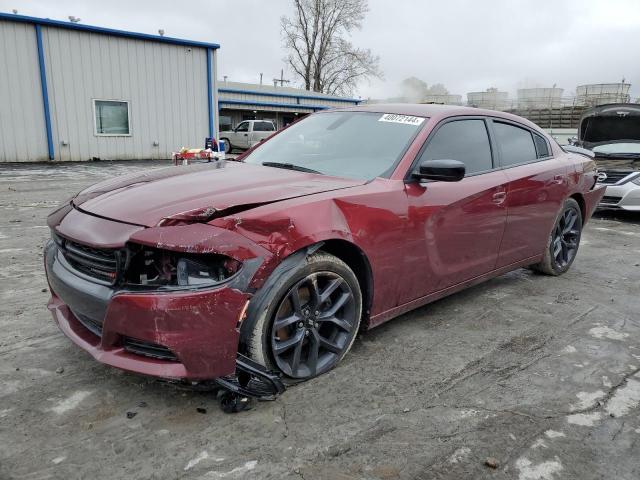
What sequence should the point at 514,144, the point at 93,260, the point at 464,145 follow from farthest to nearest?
the point at 514,144 → the point at 464,145 → the point at 93,260

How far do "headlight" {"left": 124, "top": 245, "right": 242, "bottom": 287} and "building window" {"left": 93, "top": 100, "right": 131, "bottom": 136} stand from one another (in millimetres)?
16106

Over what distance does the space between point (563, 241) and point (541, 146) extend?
97 centimetres

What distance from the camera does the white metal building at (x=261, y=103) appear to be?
29141 mm

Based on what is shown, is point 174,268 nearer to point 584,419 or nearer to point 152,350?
point 152,350

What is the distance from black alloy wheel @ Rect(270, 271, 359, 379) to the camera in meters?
2.51

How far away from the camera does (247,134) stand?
25.7 m

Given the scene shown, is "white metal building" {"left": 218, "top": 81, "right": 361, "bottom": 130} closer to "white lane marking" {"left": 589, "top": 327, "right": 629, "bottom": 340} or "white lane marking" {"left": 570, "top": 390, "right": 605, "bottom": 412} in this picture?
"white lane marking" {"left": 589, "top": 327, "right": 629, "bottom": 340}

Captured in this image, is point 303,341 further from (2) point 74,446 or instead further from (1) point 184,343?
(2) point 74,446

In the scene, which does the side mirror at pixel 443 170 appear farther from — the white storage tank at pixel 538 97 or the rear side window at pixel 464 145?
the white storage tank at pixel 538 97

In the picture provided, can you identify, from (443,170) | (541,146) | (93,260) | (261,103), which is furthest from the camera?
(261,103)

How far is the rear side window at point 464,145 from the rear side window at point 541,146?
0.88 metres

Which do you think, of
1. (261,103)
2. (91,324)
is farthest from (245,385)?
(261,103)

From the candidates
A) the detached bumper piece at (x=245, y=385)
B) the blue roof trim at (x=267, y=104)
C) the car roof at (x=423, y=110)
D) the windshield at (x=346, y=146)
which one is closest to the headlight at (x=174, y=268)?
the detached bumper piece at (x=245, y=385)

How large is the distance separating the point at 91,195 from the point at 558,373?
9.39 feet
